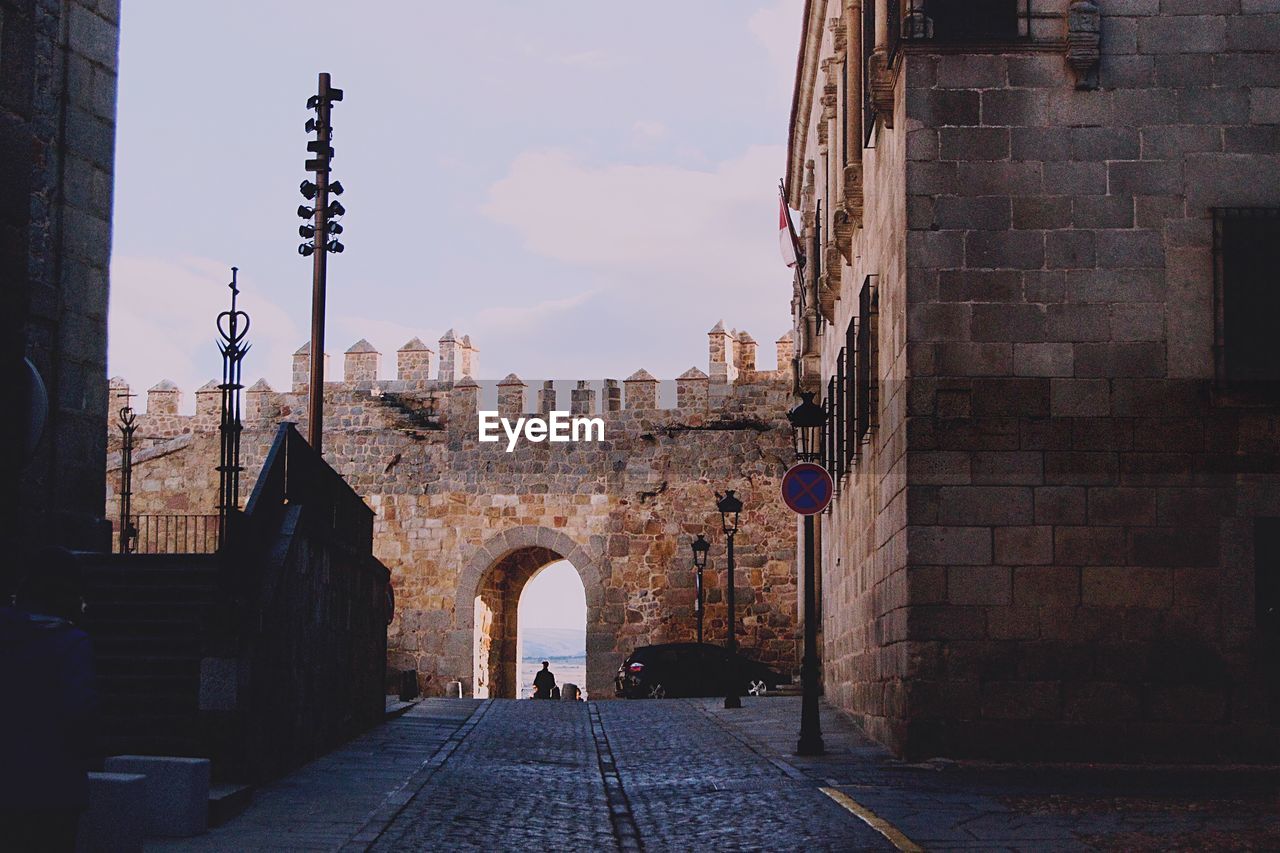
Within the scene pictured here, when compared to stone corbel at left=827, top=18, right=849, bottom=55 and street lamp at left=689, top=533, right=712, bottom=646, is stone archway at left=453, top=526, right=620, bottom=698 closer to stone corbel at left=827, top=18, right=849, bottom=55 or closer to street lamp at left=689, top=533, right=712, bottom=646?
street lamp at left=689, top=533, right=712, bottom=646

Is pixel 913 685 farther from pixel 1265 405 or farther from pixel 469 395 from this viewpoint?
pixel 469 395

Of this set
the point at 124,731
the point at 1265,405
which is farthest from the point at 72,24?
the point at 1265,405

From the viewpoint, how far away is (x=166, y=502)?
3547cm

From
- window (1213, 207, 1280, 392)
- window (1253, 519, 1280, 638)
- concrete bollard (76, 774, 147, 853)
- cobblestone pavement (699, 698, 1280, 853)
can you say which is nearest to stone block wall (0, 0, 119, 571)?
cobblestone pavement (699, 698, 1280, 853)

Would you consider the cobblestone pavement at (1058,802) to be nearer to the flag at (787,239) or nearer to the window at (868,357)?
the window at (868,357)

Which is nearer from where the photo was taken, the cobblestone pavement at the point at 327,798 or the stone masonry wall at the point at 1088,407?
the cobblestone pavement at the point at 327,798

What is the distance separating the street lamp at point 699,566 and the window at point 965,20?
17.9m

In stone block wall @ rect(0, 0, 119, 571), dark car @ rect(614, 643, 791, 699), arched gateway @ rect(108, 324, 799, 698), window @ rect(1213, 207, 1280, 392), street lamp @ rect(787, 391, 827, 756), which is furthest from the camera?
arched gateway @ rect(108, 324, 799, 698)

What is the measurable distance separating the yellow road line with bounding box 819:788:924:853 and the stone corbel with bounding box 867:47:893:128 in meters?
5.76

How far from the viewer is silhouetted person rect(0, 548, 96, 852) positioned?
524 centimetres

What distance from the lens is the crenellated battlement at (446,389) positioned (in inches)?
1356

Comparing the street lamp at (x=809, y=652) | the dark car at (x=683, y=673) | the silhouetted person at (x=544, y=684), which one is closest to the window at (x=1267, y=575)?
the street lamp at (x=809, y=652)

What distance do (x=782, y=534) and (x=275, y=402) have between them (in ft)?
34.6

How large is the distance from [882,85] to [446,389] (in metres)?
22.4
